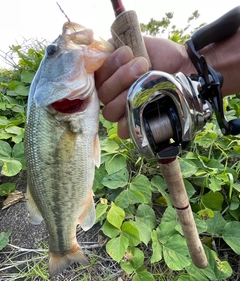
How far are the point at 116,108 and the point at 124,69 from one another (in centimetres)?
21

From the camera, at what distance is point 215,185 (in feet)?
6.29

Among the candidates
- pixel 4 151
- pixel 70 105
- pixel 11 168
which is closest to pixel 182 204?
pixel 70 105

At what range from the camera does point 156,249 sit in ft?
5.73

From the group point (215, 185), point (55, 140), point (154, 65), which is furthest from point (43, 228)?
point (154, 65)

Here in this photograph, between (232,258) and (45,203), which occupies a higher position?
(45,203)

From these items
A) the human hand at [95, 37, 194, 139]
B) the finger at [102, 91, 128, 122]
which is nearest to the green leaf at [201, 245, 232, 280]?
the human hand at [95, 37, 194, 139]

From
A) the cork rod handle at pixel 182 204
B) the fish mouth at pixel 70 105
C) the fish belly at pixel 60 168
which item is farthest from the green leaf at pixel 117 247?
the fish mouth at pixel 70 105

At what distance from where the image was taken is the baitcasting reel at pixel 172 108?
1.00 meters

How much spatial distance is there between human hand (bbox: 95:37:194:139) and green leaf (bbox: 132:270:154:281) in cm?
85

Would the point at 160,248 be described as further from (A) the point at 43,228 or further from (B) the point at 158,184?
(A) the point at 43,228

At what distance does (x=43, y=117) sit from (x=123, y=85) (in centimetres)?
39

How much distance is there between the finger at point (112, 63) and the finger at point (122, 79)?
2 cm

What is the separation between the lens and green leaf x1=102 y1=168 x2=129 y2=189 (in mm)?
2008

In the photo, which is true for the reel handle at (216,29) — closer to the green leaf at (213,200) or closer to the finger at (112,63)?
the finger at (112,63)
